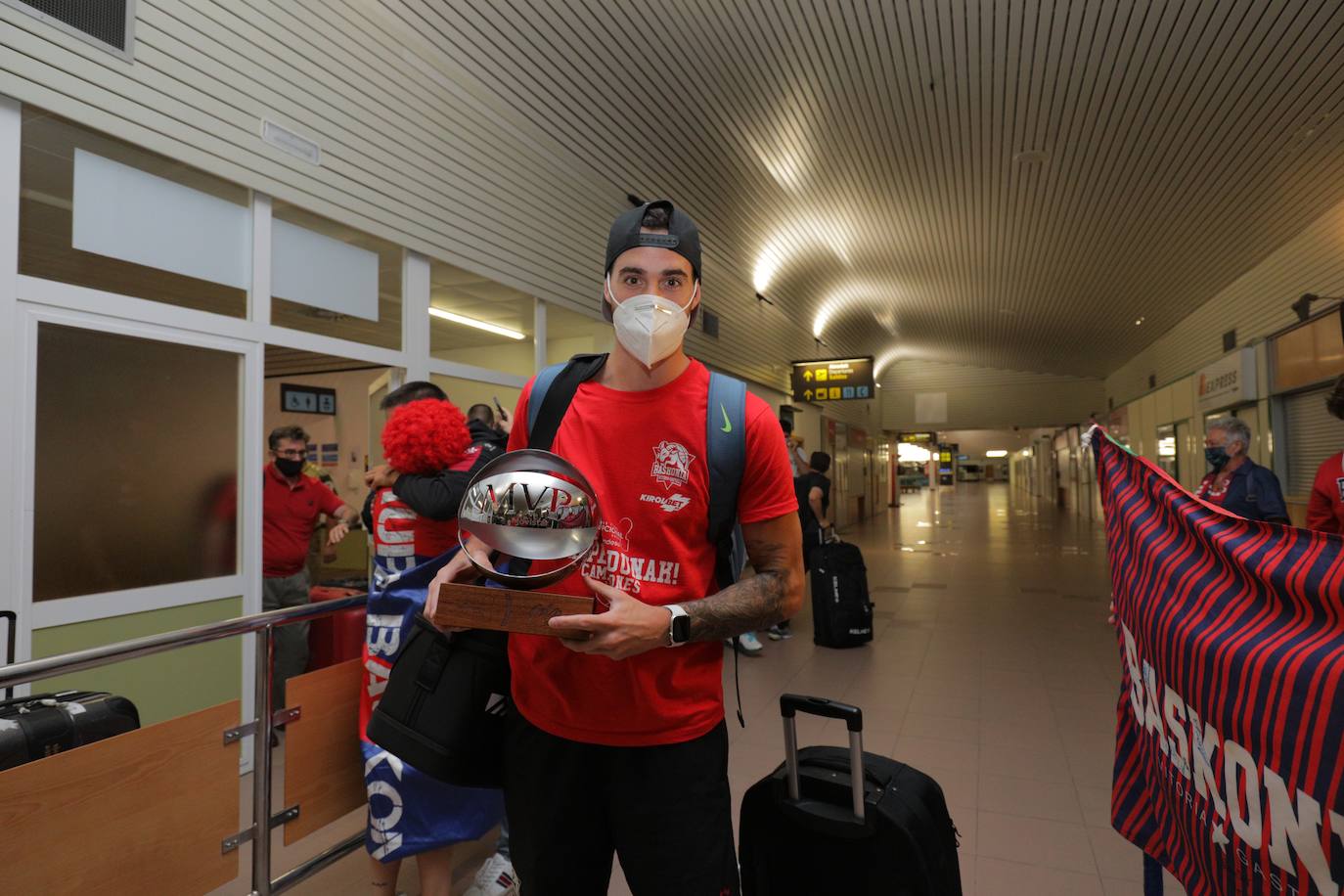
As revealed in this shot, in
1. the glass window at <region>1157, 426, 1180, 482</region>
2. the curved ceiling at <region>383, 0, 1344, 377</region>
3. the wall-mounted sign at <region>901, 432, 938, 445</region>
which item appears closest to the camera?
the curved ceiling at <region>383, 0, 1344, 377</region>

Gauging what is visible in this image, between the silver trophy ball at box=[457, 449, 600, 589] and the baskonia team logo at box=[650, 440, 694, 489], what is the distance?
0.14 m

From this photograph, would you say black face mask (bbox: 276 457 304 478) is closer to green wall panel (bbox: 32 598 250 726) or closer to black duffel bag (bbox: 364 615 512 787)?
green wall panel (bbox: 32 598 250 726)

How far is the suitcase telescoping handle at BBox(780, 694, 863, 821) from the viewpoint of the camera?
129cm

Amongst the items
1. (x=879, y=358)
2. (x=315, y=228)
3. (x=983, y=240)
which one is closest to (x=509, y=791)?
(x=315, y=228)

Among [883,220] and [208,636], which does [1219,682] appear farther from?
[883,220]

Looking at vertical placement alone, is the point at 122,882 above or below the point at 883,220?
below

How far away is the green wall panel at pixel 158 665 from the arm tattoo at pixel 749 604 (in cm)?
286

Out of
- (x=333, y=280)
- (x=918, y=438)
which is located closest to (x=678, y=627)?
(x=333, y=280)

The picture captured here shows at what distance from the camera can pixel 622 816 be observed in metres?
1.11

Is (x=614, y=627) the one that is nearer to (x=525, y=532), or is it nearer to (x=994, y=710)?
(x=525, y=532)

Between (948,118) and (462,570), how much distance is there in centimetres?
728

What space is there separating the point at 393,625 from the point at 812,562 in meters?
4.41

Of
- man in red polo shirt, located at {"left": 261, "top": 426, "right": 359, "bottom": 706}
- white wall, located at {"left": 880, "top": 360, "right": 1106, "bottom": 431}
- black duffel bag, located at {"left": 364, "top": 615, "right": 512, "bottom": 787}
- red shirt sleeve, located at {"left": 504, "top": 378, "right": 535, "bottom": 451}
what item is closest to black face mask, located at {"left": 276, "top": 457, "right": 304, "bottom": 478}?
man in red polo shirt, located at {"left": 261, "top": 426, "right": 359, "bottom": 706}

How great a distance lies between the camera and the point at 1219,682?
1090mm
